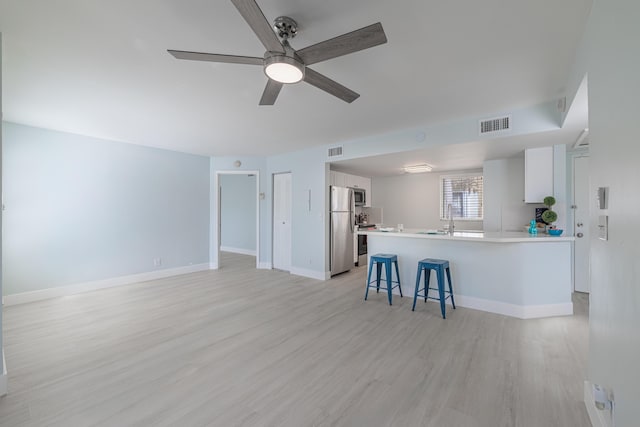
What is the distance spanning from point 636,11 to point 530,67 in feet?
4.96

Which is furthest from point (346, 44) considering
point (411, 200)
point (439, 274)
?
point (411, 200)

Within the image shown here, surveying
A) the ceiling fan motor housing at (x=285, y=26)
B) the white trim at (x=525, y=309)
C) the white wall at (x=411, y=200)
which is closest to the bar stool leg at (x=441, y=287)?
the white trim at (x=525, y=309)

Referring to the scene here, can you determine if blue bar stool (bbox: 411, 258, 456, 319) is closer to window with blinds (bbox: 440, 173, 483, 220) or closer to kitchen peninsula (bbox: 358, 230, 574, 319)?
kitchen peninsula (bbox: 358, 230, 574, 319)

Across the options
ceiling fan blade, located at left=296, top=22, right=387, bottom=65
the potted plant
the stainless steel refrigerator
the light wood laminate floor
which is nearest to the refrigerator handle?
the stainless steel refrigerator

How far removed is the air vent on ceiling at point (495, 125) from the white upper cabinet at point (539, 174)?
905mm

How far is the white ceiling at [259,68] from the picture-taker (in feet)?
5.53

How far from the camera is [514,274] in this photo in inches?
129

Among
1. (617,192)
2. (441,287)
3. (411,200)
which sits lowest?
(441,287)

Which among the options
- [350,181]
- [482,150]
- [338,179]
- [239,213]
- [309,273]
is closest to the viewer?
[482,150]

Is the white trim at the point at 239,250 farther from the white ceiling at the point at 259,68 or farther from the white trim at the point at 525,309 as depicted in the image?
the white trim at the point at 525,309

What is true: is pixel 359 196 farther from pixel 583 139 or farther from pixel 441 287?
pixel 583 139

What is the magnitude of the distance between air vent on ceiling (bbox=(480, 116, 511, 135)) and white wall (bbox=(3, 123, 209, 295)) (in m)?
5.39

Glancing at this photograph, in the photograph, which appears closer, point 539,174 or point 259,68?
point 259,68

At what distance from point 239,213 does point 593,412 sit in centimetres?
810
